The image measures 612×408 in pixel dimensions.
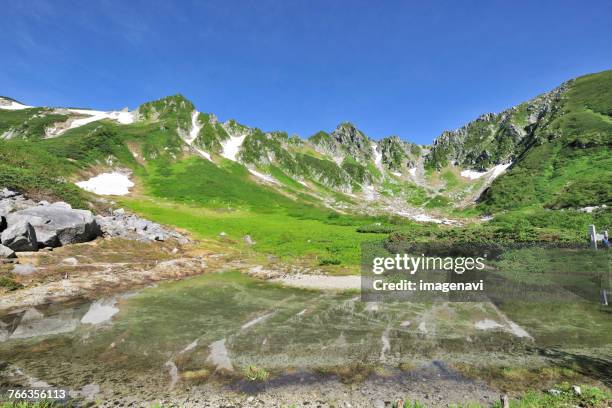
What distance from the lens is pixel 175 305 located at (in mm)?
25219

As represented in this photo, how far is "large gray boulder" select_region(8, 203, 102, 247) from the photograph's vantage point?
34969 millimetres

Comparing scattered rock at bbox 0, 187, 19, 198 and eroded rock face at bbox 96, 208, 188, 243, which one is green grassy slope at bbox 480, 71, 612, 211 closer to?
eroded rock face at bbox 96, 208, 188, 243

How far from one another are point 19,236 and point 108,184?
299 feet

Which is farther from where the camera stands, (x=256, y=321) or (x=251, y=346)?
(x=256, y=321)

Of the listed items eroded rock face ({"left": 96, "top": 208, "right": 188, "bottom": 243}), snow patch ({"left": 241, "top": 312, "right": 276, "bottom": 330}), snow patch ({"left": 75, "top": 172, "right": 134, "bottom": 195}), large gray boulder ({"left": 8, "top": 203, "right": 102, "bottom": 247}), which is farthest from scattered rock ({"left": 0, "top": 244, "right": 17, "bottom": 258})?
snow patch ({"left": 75, "top": 172, "right": 134, "bottom": 195})

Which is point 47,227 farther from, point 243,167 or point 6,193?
point 243,167

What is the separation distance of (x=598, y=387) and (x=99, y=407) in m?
18.4

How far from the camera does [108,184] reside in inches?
4449

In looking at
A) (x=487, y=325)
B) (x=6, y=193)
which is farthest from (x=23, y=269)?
(x=487, y=325)

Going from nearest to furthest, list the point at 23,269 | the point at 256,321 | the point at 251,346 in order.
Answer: the point at 251,346 → the point at 256,321 → the point at 23,269

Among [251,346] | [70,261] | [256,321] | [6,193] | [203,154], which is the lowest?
[251,346]

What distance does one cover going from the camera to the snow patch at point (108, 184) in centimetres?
10394

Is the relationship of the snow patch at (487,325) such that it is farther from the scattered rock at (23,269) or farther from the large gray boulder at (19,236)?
the large gray boulder at (19,236)

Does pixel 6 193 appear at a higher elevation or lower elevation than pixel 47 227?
higher
